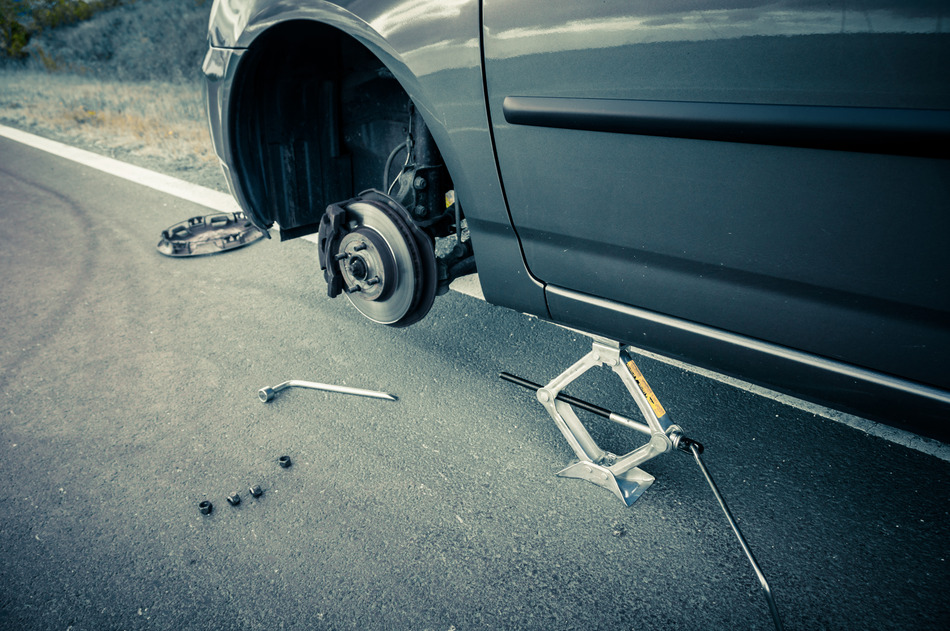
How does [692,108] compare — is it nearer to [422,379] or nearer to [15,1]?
[422,379]

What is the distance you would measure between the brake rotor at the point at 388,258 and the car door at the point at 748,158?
48cm

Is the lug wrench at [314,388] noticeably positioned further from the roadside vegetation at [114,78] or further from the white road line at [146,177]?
the roadside vegetation at [114,78]

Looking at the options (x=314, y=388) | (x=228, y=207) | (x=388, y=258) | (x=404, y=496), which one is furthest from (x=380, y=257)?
(x=228, y=207)

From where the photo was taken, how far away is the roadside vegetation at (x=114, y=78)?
5328mm

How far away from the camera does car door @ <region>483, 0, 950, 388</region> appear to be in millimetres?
793

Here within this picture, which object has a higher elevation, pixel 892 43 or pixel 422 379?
pixel 892 43

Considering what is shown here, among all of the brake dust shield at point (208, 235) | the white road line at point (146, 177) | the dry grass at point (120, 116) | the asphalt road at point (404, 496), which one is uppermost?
the dry grass at point (120, 116)

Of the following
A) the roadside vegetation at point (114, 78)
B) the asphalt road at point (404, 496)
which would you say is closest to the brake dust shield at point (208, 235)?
the asphalt road at point (404, 496)

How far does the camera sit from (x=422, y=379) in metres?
1.90

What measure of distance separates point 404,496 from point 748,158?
3.64 feet

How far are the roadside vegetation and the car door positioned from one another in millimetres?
3591

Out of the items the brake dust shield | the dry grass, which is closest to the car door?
the brake dust shield

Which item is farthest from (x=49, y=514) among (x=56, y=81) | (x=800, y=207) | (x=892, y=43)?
(x=56, y=81)

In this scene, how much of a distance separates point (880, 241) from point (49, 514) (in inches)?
75.5
